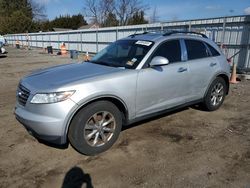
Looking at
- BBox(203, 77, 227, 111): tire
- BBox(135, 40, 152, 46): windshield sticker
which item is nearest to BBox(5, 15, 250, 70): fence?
BBox(203, 77, 227, 111): tire

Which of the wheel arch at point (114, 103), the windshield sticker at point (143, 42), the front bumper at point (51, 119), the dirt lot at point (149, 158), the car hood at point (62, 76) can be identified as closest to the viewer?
the dirt lot at point (149, 158)

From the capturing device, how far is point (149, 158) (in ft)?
12.8

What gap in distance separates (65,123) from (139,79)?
1.43 meters

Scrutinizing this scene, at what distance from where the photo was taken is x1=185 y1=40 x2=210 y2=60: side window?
5242mm

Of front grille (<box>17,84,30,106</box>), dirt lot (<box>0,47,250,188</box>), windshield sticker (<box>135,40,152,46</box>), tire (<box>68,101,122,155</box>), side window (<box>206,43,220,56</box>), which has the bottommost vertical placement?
dirt lot (<box>0,47,250,188</box>)

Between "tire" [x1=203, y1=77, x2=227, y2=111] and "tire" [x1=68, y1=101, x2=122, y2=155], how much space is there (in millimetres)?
2543

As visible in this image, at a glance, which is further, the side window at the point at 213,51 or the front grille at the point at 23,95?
the side window at the point at 213,51

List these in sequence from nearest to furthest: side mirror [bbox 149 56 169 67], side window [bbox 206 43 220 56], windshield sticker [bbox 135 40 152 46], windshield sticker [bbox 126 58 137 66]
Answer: side mirror [bbox 149 56 169 67], windshield sticker [bbox 126 58 137 66], windshield sticker [bbox 135 40 152 46], side window [bbox 206 43 220 56]

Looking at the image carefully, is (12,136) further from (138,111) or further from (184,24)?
(184,24)

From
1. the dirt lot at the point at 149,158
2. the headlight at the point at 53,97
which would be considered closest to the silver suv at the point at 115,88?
the headlight at the point at 53,97

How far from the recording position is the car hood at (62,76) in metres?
3.75

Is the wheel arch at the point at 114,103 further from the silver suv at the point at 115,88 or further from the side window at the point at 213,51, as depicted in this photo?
the side window at the point at 213,51

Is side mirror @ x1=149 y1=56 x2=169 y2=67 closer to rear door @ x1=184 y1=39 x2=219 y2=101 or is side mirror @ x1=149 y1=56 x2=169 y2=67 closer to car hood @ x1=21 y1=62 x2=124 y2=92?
car hood @ x1=21 y1=62 x2=124 y2=92

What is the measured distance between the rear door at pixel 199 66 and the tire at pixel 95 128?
1920mm
